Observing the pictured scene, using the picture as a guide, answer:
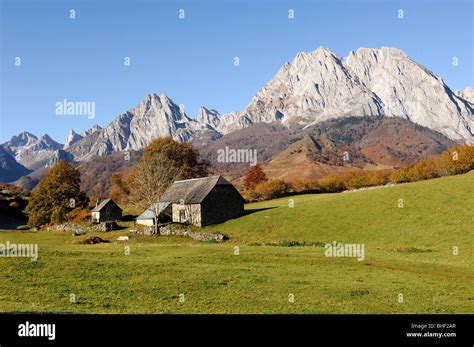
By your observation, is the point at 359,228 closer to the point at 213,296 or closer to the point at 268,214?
the point at 268,214

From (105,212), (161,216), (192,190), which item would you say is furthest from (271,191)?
(105,212)

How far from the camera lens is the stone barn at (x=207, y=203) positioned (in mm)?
77312

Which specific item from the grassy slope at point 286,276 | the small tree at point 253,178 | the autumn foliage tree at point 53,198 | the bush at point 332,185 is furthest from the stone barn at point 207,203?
the small tree at point 253,178

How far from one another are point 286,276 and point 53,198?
89.3m

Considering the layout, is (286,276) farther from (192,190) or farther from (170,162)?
(170,162)

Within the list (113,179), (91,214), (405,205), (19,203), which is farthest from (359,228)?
(19,203)

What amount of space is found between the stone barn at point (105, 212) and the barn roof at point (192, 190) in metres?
16.8

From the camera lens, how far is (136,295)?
75.6 feet

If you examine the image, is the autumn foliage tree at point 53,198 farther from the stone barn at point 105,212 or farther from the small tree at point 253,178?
the small tree at point 253,178

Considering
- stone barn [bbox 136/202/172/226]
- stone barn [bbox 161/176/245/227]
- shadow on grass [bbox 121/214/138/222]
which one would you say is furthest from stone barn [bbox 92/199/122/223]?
stone barn [bbox 161/176/245/227]

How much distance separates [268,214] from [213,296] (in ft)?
168

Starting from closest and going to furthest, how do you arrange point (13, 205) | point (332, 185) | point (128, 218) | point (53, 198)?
point (53, 198) → point (128, 218) → point (332, 185) → point (13, 205)

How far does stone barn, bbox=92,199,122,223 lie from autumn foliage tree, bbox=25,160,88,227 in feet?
30.4

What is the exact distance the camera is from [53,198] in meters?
105
